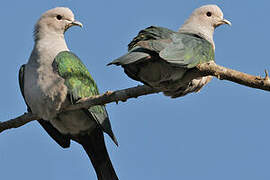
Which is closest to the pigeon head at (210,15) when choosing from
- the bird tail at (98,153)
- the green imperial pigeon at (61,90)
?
the green imperial pigeon at (61,90)

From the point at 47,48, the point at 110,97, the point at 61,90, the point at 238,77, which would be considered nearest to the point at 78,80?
the point at 61,90

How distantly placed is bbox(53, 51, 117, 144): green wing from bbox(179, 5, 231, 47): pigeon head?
137 centimetres

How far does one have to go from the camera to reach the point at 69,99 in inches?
259

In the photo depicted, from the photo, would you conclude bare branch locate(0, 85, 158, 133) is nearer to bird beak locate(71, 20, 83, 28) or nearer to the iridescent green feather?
the iridescent green feather

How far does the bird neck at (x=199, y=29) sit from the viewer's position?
667 centimetres

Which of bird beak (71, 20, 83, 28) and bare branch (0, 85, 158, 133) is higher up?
bird beak (71, 20, 83, 28)

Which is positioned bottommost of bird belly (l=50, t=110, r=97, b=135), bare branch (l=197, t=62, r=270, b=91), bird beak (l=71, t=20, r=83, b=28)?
bare branch (l=197, t=62, r=270, b=91)

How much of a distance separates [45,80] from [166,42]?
191cm

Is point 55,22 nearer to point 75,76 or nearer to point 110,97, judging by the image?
point 75,76

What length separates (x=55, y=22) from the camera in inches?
281

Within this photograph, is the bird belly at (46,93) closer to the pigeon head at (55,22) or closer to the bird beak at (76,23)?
the pigeon head at (55,22)

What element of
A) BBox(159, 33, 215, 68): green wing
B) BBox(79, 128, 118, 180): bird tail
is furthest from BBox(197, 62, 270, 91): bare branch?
BBox(79, 128, 118, 180): bird tail

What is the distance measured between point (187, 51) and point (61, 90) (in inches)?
74.4

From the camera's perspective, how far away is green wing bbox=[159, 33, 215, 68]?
17.0ft
